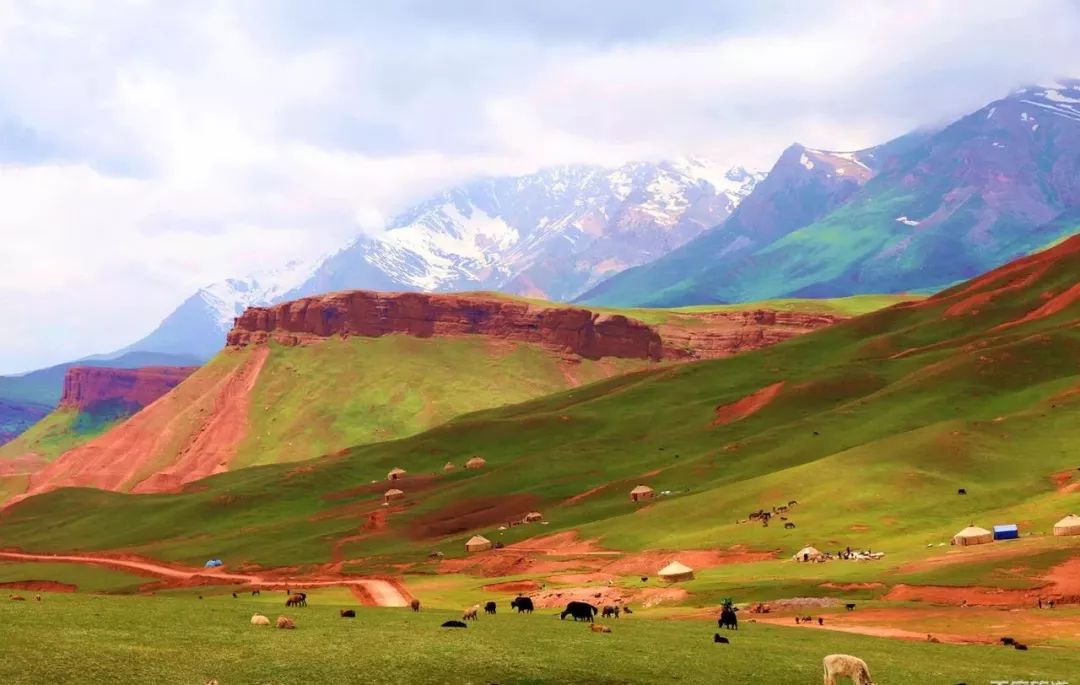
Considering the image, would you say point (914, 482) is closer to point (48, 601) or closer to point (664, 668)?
point (664, 668)

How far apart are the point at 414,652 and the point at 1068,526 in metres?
68.1

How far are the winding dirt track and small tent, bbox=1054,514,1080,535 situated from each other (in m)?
55.1

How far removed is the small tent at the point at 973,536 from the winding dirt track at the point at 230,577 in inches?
1903

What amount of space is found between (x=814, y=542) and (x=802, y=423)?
66.5 meters

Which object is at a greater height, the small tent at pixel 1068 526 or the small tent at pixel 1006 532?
the small tent at pixel 1068 526

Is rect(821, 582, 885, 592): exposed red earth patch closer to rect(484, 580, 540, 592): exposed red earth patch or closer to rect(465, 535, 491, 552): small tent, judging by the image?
rect(484, 580, 540, 592): exposed red earth patch

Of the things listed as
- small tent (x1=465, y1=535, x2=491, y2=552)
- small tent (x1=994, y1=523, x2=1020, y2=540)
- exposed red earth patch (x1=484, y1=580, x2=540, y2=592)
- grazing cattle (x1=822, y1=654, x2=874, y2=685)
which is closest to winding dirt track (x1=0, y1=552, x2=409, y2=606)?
exposed red earth patch (x1=484, y1=580, x2=540, y2=592)

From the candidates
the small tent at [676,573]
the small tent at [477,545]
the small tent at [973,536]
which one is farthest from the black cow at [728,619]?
the small tent at [477,545]

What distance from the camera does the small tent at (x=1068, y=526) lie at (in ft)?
301

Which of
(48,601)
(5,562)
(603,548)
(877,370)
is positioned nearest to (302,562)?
(603,548)

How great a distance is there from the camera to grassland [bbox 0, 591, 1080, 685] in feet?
131

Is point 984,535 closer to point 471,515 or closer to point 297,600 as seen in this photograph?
point 297,600

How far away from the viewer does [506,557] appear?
5084 inches

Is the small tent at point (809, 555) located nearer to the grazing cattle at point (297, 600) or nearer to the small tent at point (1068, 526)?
the small tent at point (1068, 526)
